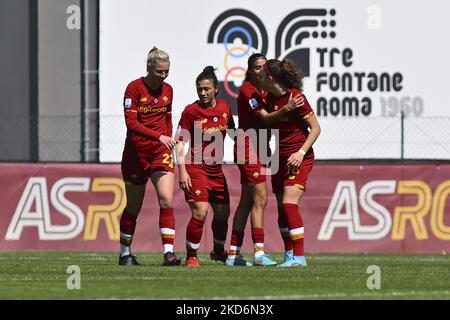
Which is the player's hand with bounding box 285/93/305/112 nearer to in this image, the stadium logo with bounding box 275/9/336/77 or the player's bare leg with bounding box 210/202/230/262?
the player's bare leg with bounding box 210/202/230/262

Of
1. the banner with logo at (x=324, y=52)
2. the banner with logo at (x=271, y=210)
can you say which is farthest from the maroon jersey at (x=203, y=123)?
the banner with logo at (x=324, y=52)

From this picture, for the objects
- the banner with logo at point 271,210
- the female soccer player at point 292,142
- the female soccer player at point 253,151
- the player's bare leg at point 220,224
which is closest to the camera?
the female soccer player at point 292,142

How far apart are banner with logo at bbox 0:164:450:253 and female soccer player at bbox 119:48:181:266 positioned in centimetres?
458

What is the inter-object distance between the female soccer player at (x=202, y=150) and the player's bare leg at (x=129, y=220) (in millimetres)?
502

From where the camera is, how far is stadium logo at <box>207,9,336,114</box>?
21.2m

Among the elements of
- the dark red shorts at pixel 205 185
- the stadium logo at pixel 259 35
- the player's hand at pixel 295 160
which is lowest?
the dark red shorts at pixel 205 185

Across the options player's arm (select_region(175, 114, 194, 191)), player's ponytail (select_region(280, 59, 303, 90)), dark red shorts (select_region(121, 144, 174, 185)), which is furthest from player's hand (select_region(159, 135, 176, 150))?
player's ponytail (select_region(280, 59, 303, 90))

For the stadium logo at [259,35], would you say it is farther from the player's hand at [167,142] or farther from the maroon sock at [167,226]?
the player's hand at [167,142]

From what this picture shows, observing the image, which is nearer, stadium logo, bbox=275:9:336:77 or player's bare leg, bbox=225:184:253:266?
player's bare leg, bbox=225:184:253:266

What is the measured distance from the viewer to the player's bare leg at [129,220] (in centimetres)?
1320

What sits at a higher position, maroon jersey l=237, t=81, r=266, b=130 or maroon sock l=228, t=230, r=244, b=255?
maroon jersey l=237, t=81, r=266, b=130
